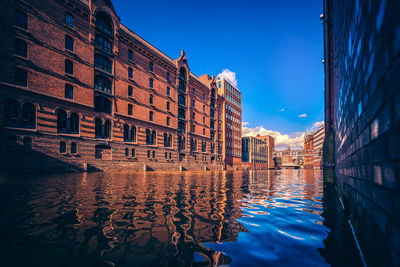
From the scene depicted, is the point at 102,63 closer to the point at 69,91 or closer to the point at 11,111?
the point at 69,91

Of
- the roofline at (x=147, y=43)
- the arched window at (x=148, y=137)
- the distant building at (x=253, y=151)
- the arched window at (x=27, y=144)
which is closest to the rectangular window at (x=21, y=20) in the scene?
the arched window at (x=27, y=144)

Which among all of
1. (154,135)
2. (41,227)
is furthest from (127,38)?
(41,227)

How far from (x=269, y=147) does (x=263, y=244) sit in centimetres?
8143

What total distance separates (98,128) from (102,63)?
7606 mm

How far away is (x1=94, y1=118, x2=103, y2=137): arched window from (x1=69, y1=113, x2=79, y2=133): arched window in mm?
1717

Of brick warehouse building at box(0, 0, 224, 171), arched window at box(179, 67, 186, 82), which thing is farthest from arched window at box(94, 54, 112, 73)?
arched window at box(179, 67, 186, 82)

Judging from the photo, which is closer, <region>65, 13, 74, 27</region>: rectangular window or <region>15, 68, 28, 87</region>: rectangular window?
<region>15, 68, 28, 87</region>: rectangular window

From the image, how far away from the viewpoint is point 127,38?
21.5m

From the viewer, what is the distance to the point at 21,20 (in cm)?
1393

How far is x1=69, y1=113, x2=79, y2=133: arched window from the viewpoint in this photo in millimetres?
16366

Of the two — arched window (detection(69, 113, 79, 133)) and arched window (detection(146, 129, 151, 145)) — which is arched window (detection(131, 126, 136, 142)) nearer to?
arched window (detection(146, 129, 151, 145))

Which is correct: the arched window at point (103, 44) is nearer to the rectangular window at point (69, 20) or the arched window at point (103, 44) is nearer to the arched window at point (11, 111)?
the rectangular window at point (69, 20)

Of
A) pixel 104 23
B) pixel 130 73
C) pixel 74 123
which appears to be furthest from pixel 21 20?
pixel 130 73

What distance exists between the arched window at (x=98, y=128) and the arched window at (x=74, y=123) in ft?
5.63
